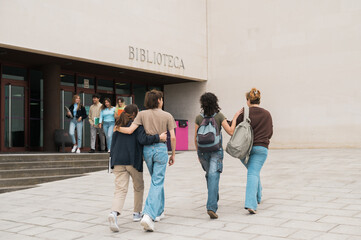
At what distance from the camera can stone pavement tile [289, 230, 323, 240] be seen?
4.13m

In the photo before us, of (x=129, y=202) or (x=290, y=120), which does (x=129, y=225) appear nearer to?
(x=129, y=202)

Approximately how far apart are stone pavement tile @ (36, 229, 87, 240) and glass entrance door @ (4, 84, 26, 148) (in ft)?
32.1

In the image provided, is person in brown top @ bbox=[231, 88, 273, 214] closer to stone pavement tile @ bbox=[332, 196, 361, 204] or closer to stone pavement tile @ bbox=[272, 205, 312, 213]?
stone pavement tile @ bbox=[272, 205, 312, 213]

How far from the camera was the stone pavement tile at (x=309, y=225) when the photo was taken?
4.49m

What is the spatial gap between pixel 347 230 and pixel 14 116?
39.1 ft

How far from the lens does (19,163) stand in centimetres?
902

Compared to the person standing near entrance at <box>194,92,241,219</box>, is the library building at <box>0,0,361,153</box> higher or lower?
higher

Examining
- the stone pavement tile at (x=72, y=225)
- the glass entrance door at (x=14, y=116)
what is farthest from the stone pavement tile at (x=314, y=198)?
the glass entrance door at (x=14, y=116)

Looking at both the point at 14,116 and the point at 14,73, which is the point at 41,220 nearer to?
the point at 14,116

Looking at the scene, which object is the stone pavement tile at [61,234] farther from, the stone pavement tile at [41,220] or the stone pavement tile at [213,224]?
the stone pavement tile at [213,224]

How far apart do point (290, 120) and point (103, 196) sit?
11070mm

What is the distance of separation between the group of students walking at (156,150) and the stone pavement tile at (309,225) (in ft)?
2.09

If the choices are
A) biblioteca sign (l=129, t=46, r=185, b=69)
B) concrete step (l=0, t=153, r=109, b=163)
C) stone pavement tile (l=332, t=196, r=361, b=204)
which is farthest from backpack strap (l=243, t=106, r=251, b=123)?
biblioteca sign (l=129, t=46, r=185, b=69)

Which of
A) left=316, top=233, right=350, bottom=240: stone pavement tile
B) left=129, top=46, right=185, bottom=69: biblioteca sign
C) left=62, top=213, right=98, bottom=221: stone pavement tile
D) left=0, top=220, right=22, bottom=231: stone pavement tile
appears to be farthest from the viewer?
left=129, top=46, right=185, bottom=69: biblioteca sign
